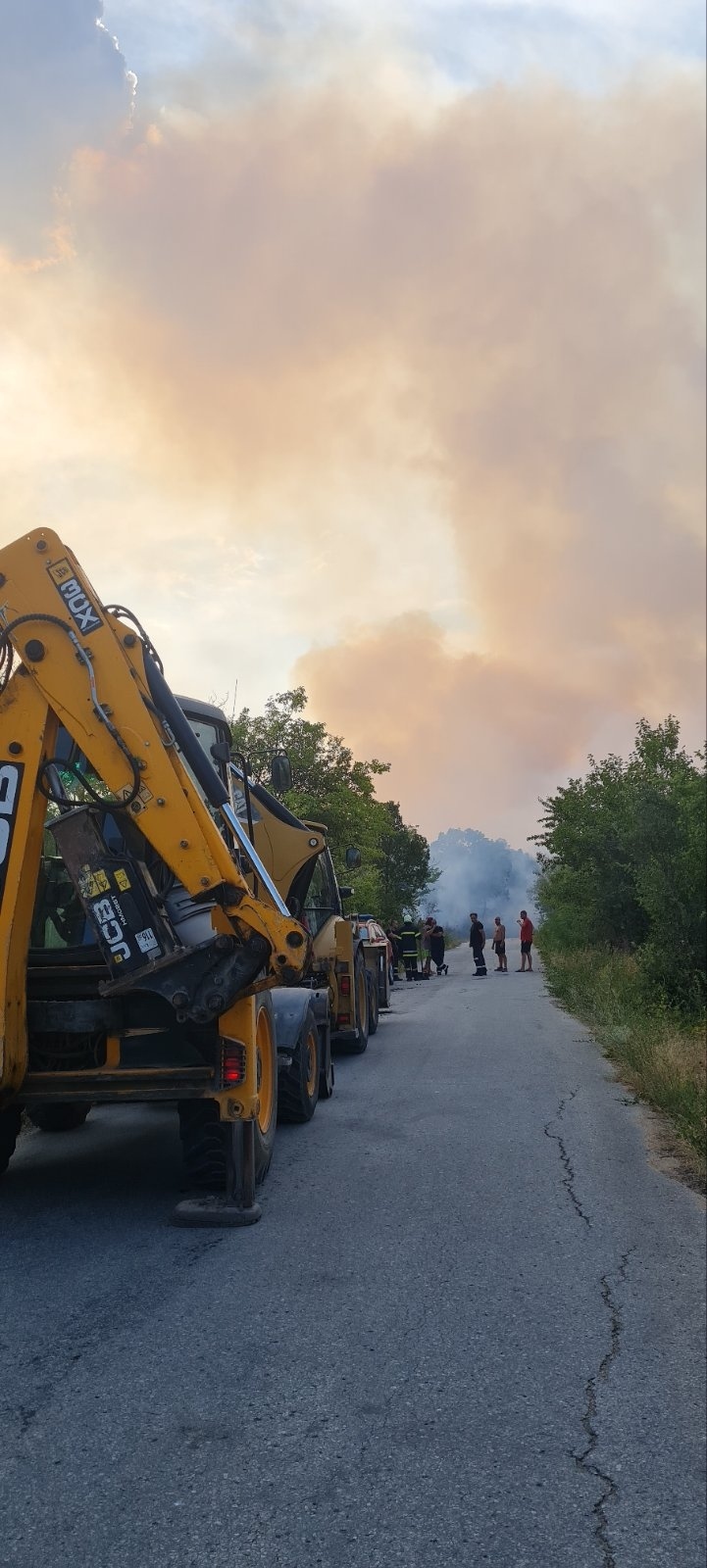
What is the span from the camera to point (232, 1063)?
6.20 meters

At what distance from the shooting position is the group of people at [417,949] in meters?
30.2

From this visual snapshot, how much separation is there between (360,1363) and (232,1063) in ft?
6.81

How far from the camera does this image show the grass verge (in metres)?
8.40

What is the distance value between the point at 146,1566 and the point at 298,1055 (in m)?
5.70

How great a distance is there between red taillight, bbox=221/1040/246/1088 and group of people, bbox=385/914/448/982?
22.7 meters

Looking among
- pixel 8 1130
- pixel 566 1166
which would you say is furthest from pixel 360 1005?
pixel 8 1130

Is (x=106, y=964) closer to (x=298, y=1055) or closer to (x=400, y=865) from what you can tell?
(x=298, y=1055)

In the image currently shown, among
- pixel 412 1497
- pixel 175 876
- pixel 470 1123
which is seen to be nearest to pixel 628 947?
pixel 470 1123

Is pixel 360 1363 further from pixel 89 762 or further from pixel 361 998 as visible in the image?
pixel 361 998

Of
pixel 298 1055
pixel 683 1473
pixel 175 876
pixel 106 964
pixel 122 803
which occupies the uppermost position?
pixel 122 803

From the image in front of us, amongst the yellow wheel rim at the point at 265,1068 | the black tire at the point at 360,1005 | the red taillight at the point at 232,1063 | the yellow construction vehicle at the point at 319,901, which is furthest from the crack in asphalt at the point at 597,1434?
the black tire at the point at 360,1005

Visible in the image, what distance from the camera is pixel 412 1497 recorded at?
11.1ft

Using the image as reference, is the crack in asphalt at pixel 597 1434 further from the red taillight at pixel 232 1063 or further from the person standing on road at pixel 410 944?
the person standing on road at pixel 410 944

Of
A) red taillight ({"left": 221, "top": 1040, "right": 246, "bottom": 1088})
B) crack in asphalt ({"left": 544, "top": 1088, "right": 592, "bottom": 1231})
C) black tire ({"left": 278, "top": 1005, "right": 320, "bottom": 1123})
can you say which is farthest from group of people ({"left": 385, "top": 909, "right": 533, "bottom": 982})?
red taillight ({"left": 221, "top": 1040, "right": 246, "bottom": 1088})
